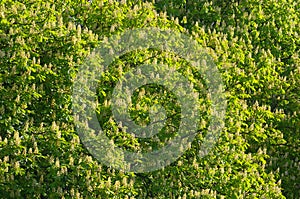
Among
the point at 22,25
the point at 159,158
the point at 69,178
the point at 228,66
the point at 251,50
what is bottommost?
the point at 69,178

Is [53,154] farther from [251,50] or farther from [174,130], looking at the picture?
[251,50]

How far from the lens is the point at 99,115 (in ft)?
39.7

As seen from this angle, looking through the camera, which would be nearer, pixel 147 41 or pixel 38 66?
pixel 38 66

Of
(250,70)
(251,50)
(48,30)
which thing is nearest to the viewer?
(48,30)

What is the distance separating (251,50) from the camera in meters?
16.9

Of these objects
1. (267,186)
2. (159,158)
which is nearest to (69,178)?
(159,158)

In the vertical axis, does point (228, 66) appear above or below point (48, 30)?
above

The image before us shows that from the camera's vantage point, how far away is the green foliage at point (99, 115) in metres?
11.6

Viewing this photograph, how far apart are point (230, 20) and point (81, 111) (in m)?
6.67

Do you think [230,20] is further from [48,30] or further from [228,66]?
[48,30]

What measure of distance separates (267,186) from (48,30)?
4.98 metres

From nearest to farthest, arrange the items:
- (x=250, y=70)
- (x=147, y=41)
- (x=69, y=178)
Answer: (x=69, y=178) → (x=147, y=41) → (x=250, y=70)

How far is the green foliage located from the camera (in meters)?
11.6

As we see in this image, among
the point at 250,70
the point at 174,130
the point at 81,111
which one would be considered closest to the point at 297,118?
the point at 250,70
